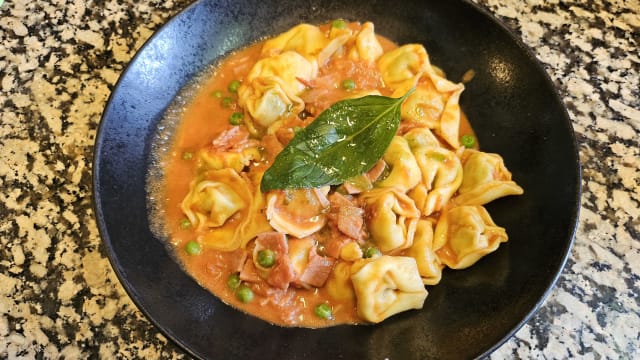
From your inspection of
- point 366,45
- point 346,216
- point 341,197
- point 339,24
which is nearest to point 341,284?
point 346,216

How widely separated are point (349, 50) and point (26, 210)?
2.02 metres

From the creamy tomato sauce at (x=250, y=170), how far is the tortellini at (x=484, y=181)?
1.03 feet

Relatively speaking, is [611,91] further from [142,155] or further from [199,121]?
[142,155]

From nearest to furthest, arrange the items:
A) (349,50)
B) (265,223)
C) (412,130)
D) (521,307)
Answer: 1. (521,307)
2. (265,223)
3. (412,130)
4. (349,50)

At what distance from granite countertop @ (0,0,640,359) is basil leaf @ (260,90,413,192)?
0.98m

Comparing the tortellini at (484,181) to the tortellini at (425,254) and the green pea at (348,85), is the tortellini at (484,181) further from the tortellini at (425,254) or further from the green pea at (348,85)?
the green pea at (348,85)

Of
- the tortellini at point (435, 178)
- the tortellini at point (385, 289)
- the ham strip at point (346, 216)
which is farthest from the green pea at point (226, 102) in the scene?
the tortellini at point (385, 289)

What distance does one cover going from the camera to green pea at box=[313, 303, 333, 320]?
2584mm

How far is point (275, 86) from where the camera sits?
3096mm

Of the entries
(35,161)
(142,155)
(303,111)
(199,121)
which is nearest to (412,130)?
(303,111)

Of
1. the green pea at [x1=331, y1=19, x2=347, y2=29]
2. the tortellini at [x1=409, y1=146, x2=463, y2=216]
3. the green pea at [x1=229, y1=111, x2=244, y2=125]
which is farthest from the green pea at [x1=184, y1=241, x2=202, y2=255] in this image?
the green pea at [x1=331, y1=19, x2=347, y2=29]

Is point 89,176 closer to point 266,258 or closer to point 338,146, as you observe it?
point 266,258

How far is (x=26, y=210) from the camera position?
2758 millimetres

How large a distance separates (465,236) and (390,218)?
0.38 m
